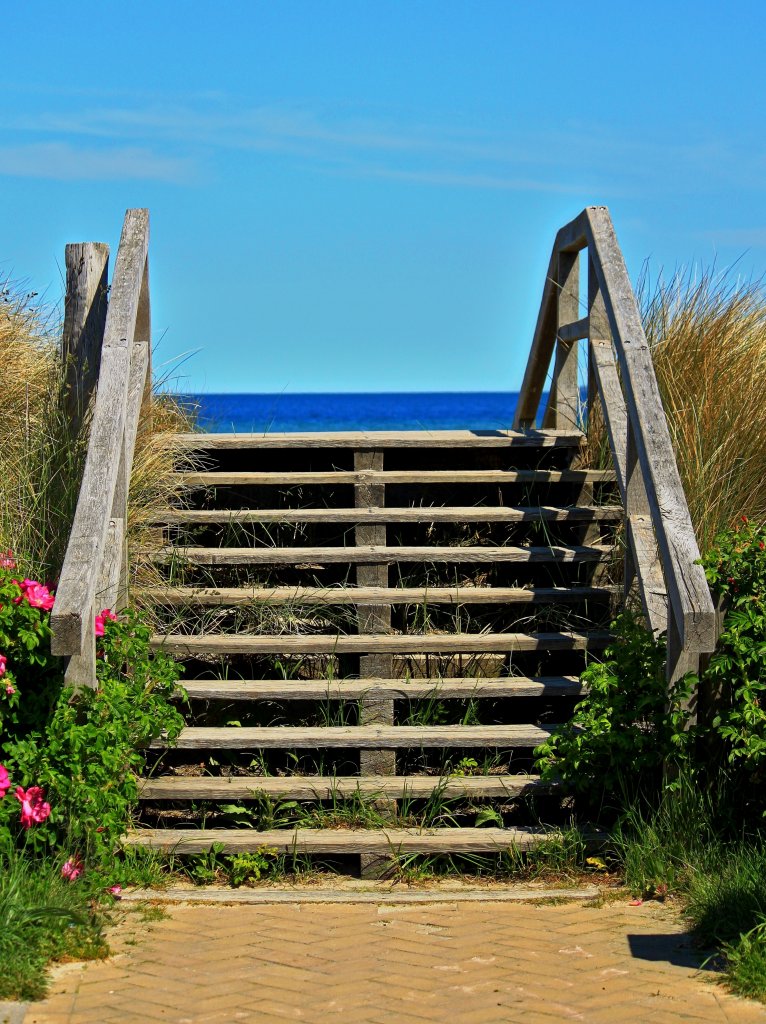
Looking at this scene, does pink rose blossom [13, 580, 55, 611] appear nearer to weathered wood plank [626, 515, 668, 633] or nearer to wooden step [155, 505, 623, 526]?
wooden step [155, 505, 623, 526]

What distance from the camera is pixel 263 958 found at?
12.1 feet

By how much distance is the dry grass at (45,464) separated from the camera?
529 cm

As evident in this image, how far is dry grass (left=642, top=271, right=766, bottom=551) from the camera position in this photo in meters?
5.55

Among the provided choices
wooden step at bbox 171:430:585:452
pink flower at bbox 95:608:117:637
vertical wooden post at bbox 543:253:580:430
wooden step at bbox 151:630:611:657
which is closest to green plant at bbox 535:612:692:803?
wooden step at bbox 151:630:611:657

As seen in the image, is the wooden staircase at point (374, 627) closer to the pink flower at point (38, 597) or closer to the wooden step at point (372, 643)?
the wooden step at point (372, 643)

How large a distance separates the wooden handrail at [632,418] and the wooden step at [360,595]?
41cm

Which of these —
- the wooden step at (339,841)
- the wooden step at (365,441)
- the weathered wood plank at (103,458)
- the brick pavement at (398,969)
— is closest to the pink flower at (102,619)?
the weathered wood plank at (103,458)

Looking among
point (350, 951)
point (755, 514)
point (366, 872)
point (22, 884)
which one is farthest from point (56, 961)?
point (755, 514)

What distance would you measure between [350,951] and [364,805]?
97cm

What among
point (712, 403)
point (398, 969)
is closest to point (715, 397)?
point (712, 403)

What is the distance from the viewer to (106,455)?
473cm

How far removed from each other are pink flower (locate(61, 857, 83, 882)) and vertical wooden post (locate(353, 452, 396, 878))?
106 centimetres

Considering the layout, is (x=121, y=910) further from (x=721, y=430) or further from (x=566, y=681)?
(x=721, y=430)

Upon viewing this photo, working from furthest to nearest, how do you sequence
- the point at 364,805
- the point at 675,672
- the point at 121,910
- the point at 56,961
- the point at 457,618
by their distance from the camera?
the point at 457,618
the point at 364,805
the point at 675,672
the point at 121,910
the point at 56,961
